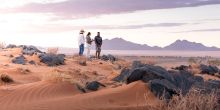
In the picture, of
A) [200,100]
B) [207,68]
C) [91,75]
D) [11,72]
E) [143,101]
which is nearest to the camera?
[200,100]

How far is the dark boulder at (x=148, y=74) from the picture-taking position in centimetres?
1331

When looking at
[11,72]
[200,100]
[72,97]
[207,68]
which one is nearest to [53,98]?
[72,97]

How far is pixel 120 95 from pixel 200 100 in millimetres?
3993

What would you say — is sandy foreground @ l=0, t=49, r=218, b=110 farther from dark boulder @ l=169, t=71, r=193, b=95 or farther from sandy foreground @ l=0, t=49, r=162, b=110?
dark boulder @ l=169, t=71, r=193, b=95

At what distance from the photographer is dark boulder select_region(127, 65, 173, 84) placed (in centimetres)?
1331

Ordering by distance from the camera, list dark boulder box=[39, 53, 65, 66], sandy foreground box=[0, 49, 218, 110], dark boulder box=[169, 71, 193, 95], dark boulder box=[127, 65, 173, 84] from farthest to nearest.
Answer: dark boulder box=[39, 53, 65, 66] → dark boulder box=[127, 65, 173, 84] → dark boulder box=[169, 71, 193, 95] → sandy foreground box=[0, 49, 218, 110]

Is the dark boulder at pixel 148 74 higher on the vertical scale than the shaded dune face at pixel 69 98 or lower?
higher

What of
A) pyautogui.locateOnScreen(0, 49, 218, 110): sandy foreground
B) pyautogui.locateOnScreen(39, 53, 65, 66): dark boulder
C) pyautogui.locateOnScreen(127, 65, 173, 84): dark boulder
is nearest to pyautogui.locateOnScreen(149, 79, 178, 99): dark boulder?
pyautogui.locateOnScreen(0, 49, 218, 110): sandy foreground

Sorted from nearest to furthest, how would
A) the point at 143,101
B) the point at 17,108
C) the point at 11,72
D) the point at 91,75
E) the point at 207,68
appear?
the point at 17,108 → the point at 143,101 → the point at 11,72 → the point at 91,75 → the point at 207,68

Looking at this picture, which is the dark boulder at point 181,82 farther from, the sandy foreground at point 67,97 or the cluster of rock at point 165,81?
the sandy foreground at point 67,97

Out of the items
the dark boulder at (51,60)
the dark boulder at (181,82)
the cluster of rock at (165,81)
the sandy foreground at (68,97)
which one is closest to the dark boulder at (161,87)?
the cluster of rock at (165,81)

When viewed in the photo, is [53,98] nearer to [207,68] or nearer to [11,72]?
[11,72]

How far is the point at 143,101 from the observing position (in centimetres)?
1196

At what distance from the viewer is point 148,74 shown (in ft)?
44.1
